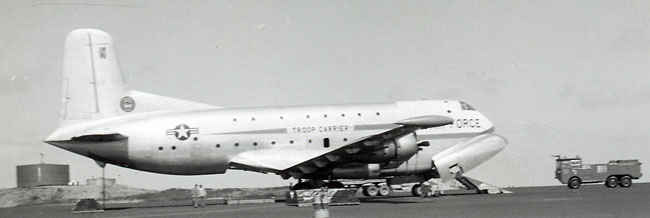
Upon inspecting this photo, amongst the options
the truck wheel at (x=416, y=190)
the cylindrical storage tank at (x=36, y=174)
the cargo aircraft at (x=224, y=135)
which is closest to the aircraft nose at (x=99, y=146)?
the cargo aircraft at (x=224, y=135)

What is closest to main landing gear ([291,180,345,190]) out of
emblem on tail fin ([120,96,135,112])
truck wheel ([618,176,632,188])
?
emblem on tail fin ([120,96,135,112])

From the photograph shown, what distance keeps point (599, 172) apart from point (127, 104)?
1114 inches

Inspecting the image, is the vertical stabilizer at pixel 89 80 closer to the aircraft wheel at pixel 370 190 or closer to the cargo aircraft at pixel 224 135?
the cargo aircraft at pixel 224 135

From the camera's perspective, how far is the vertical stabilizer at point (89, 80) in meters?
32.5

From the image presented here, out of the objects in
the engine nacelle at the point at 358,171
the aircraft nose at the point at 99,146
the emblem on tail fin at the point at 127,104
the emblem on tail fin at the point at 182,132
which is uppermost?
the emblem on tail fin at the point at 127,104

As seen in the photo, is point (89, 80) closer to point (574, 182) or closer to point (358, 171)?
point (358, 171)

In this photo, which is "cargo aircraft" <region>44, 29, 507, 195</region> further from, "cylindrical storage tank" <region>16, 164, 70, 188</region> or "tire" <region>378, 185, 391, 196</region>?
"cylindrical storage tank" <region>16, 164, 70, 188</region>

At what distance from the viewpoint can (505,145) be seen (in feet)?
122

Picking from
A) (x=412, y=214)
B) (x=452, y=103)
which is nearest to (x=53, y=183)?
(x=452, y=103)

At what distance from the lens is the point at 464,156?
35.2 meters

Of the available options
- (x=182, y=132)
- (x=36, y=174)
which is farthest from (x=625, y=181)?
(x=36, y=174)

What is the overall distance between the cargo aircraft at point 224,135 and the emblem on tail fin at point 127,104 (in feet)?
0.16

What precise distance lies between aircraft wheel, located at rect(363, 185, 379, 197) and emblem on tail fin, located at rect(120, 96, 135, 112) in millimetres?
13497

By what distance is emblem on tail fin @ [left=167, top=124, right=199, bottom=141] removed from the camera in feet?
106
